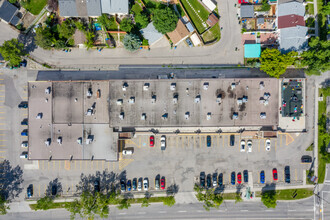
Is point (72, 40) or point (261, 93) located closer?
point (261, 93)

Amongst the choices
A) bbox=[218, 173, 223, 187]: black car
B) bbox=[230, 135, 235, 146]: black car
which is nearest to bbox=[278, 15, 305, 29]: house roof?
bbox=[230, 135, 235, 146]: black car

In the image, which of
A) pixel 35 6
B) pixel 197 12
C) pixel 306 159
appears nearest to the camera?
pixel 35 6

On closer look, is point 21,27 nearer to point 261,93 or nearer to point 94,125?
point 94,125

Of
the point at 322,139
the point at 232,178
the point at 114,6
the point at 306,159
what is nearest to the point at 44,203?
the point at 232,178

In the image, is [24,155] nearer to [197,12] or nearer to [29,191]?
[29,191]

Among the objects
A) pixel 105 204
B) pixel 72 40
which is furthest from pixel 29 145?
pixel 72 40

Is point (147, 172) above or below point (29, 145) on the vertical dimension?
below
